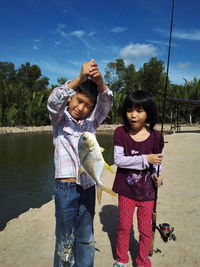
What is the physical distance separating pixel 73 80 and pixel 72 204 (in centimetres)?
107

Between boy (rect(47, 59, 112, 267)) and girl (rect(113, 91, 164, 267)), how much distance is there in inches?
18.6

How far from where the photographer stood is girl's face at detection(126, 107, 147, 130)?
2.66 m

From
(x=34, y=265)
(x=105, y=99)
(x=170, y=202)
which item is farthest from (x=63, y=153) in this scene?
(x=170, y=202)

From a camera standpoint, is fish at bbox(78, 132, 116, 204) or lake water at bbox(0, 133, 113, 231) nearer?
fish at bbox(78, 132, 116, 204)

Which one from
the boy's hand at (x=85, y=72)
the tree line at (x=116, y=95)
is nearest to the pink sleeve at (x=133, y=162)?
the boy's hand at (x=85, y=72)

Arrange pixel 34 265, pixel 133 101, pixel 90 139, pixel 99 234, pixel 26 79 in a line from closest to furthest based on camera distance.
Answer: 1. pixel 90 139
2. pixel 133 101
3. pixel 34 265
4. pixel 99 234
5. pixel 26 79

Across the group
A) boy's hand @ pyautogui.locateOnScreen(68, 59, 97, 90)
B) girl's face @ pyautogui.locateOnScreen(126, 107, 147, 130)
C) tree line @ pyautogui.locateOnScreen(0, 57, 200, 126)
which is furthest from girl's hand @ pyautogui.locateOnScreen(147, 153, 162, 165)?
tree line @ pyautogui.locateOnScreen(0, 57, 200, 126)

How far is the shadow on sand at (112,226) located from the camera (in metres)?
3.36

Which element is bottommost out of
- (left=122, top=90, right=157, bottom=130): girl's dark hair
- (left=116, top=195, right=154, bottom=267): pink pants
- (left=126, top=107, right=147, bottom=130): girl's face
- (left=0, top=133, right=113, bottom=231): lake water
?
(left=0, top=133, right=113, bottom=231): lake water

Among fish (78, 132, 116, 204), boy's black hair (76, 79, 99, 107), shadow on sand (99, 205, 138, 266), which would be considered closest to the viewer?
fish (78, 132, 116, 204)

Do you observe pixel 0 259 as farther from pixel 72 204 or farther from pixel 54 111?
pixel 54 111

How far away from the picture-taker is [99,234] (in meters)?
3.79

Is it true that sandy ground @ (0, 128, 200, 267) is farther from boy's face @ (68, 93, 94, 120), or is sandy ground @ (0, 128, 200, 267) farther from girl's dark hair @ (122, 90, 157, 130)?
boy's face @ (68, 93, 94, 120)

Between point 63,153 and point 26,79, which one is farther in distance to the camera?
point 26,79
